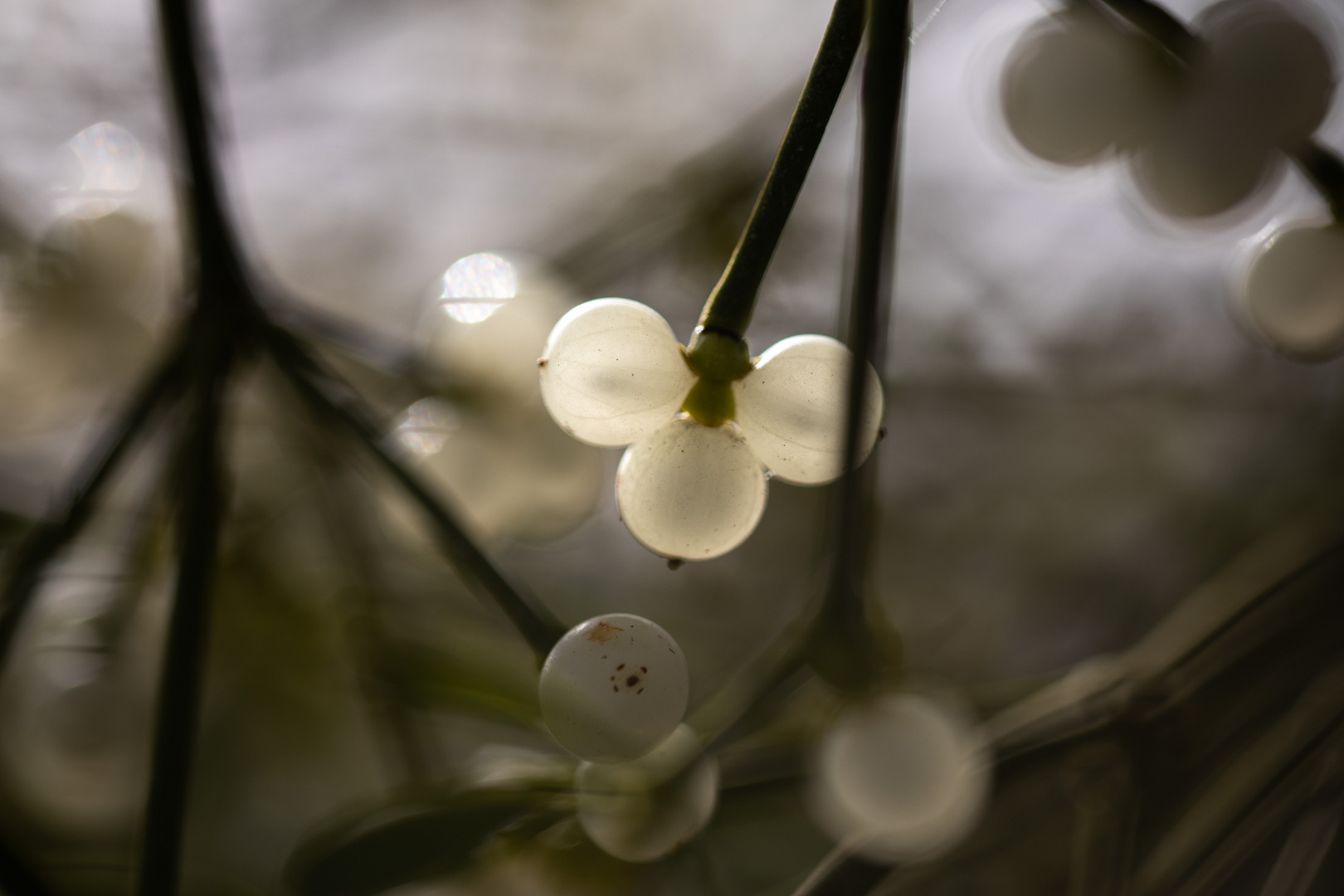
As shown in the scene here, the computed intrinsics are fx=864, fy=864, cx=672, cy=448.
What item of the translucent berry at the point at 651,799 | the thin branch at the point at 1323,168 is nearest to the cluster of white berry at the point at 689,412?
the translucent berry at the point at 651,799

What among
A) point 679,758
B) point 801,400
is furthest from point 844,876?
point 801,400

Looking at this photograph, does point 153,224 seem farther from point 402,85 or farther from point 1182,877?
point 402,85

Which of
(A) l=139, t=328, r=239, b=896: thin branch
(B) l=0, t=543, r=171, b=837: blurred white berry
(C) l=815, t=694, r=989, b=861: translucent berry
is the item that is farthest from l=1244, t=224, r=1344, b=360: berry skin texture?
(B) l=0, t=543, r=171, b=837: blurred white berry

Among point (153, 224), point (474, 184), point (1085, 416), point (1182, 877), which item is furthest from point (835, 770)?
point (474, 184)

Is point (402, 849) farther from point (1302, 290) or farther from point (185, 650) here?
point (1302, 290)

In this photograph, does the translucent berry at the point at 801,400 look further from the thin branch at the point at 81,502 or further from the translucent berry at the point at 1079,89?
the thin branch at the point at 81,502

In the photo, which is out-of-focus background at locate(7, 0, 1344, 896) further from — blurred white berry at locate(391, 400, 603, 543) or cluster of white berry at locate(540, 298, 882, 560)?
cluster of white berry at locate(540, 298, 882, 560)
